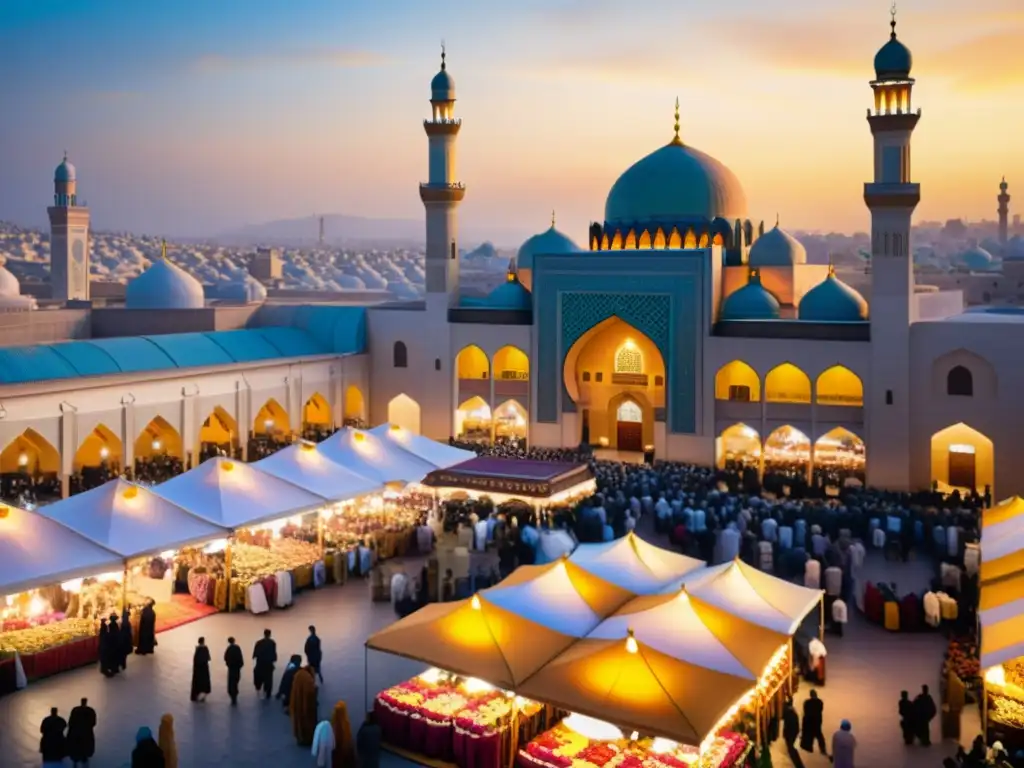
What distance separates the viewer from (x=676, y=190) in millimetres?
28484

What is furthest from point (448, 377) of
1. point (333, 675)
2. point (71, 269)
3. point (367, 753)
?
point (71, 269)

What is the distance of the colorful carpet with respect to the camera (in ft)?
44.3

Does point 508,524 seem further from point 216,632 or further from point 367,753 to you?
point 367,753

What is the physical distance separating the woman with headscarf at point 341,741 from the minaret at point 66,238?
36676 mm

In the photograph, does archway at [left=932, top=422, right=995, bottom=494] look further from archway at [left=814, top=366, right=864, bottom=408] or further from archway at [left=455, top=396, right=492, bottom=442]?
archway at [left=455, top=396, right=492, bottom=442]

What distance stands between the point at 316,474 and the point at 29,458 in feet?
29.3

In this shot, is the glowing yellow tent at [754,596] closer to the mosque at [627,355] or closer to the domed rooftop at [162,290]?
the mosque at [627,355]

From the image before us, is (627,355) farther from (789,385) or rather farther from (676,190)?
(676,190)

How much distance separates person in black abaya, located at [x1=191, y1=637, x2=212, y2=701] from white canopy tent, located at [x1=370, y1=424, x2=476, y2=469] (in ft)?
26.4

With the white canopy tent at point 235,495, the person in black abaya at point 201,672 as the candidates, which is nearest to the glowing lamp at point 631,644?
the person in black abaya at point 201,672

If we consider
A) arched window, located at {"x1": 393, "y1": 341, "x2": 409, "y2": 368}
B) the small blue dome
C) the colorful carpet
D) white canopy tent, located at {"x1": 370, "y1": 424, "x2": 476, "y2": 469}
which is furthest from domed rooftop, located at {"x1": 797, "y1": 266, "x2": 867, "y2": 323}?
the colorful carpet

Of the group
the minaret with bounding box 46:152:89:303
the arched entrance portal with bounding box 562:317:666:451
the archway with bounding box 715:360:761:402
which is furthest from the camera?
the minaret with bounding box 46:152:89:303

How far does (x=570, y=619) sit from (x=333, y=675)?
3199 mm

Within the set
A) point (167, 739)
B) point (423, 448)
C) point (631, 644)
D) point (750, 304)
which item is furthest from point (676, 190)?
point (167, 739)
